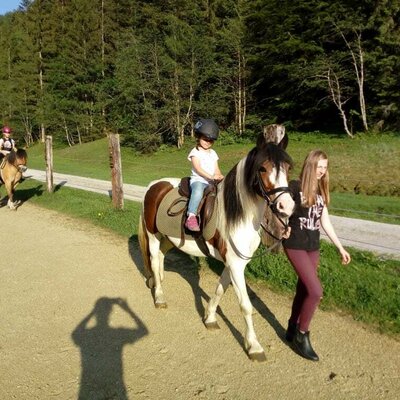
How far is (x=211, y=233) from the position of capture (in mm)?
4117

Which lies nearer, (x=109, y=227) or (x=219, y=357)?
(x=219, y=357)

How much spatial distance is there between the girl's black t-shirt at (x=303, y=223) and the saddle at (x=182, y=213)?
0.85 m

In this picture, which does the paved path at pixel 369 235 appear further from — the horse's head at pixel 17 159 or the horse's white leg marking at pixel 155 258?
the horse's head at pixel 17 159

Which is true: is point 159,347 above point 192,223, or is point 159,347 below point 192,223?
below

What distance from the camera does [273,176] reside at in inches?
127

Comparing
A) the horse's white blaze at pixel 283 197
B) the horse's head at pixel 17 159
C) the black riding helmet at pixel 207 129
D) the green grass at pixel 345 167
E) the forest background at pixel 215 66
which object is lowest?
the green grass at pixel 345 167

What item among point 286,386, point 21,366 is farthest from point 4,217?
point 286,386

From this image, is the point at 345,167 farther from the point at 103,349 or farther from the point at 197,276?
the point at 103,349

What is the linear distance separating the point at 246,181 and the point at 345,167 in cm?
1471

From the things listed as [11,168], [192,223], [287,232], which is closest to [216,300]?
[192,223]

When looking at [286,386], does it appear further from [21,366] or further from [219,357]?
[21,366]

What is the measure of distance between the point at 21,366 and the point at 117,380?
3.39 ft

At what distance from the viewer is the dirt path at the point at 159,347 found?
133 inches

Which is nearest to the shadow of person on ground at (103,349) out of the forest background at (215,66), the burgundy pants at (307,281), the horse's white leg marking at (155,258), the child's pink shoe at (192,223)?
the horse's white leg marking at (155,258)
